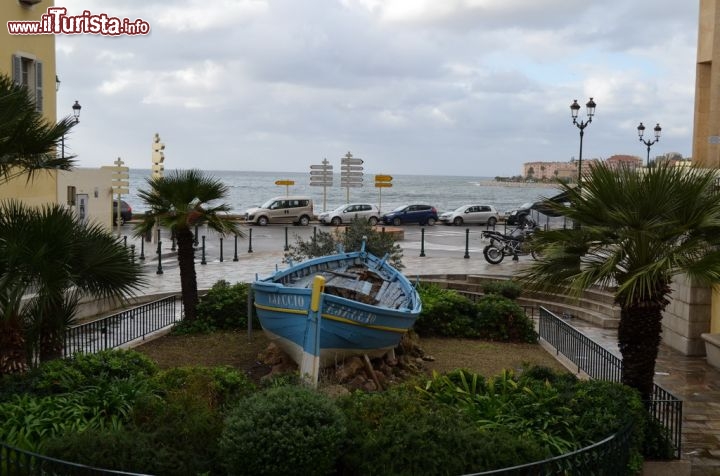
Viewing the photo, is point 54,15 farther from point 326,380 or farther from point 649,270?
point 649,270

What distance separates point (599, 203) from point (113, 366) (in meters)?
6.28

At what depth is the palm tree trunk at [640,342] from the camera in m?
9.91

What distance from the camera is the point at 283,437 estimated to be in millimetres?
7426

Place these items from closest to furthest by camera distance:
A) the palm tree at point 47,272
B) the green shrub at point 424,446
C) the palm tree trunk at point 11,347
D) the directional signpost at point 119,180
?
the green shrub at point 424,446 → the palm tree at point 47,272 → the palm tree trunk at point 11,347 → the directional signpost at point 119,180

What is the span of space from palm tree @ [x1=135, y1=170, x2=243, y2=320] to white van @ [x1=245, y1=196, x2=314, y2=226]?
28503 mm

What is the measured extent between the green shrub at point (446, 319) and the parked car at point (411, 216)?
95.9ft

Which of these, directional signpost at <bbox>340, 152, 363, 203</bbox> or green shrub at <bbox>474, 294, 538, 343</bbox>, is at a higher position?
directional signpost at <bbox>340, 152, 363, 203</bbox>

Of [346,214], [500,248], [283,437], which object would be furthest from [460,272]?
[346,214]

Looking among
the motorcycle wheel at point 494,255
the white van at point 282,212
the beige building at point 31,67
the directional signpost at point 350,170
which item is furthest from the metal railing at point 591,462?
the white van at point 282,212

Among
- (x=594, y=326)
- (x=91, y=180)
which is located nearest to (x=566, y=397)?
(x=594, y=326)

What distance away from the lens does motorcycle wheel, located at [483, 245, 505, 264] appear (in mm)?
27156

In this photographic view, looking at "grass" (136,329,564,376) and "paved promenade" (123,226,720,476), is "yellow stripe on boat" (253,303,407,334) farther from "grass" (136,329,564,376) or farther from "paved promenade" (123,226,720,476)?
"paved promenade" (123,226,720,476)

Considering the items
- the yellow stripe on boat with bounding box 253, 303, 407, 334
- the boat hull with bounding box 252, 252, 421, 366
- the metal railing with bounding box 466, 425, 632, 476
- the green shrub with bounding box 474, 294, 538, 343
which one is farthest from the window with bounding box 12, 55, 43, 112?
the metal railing with bounding box 466, 425, 632, 476

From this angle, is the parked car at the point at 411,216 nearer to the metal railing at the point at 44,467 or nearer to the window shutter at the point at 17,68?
the window shutter at the point at 17,68
